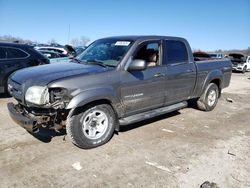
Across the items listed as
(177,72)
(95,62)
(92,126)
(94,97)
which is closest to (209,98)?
(177,72)

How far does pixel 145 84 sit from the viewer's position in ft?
16.7

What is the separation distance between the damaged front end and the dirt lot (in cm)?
51

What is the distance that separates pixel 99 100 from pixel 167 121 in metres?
2.35

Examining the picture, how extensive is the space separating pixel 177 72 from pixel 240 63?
72.8ft

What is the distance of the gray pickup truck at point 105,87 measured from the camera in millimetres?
4066

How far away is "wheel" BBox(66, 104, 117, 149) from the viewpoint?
4.24 meters

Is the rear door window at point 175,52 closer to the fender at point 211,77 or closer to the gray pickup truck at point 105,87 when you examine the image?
the gray pickup truck at point 105,87

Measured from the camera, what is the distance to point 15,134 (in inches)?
199

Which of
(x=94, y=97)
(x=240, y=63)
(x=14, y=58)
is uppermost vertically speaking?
(x=14, y=58)

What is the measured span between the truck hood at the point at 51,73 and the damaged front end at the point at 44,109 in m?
0.16

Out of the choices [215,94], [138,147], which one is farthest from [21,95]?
[215,94]

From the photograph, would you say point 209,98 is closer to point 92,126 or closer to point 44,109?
point 92,126

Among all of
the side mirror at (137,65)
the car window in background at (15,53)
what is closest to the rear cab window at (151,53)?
the side mirror at (137,65)

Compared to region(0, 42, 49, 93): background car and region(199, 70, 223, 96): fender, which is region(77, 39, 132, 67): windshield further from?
region(0, 42, 49, 93): background car
